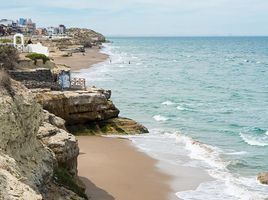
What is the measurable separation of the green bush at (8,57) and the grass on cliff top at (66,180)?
55.6 feet

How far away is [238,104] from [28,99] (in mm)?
35170

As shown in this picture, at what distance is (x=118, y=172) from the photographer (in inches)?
820

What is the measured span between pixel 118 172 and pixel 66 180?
7570 millimetres

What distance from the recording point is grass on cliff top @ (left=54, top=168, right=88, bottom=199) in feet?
42.6

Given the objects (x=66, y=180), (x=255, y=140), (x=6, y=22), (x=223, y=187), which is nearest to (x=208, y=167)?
(x=223, y=187)

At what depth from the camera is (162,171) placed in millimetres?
21594

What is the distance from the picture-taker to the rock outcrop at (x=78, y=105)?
2473 cm

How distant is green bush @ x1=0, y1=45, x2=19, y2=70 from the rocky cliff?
554cm

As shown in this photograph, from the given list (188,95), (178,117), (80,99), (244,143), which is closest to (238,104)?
(188,95)

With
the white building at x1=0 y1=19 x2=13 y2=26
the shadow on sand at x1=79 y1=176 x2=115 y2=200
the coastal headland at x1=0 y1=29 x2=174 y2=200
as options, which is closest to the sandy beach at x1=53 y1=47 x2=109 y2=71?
the coastal headland at x1=0 y1=29 x2=174 y2=200

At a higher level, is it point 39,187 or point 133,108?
point 39,187

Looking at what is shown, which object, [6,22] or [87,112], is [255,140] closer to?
[87,112]

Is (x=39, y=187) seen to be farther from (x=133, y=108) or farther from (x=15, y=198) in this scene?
(x=133, y=108)

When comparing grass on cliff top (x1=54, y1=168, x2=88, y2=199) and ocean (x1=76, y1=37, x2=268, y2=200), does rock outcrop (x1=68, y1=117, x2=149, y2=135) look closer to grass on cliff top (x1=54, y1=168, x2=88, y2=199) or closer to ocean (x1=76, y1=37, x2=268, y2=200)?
ocean (x1=76, y1=37, x2=268, y2=200)
